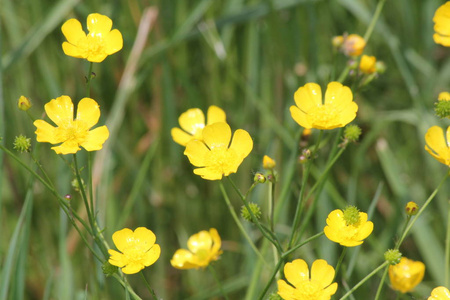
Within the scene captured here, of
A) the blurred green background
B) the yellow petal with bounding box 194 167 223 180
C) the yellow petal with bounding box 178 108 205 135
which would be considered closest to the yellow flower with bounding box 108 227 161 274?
the yellow petal with bounding box 194 167 223 180

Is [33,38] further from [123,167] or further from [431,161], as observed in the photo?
[431,161]

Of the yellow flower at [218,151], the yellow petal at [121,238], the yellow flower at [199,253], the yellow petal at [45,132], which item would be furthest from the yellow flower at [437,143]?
the yellow petal at [45,132]

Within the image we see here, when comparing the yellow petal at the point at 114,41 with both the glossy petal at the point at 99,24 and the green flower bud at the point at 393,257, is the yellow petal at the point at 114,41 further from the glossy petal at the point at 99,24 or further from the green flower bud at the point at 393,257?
the green flower bud at the point at 393,257

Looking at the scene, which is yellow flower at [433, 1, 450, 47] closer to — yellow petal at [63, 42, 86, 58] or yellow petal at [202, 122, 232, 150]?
yellow petal at [202, 122, 232, 150]

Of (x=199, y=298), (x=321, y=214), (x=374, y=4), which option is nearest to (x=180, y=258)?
(x=199, y=298)

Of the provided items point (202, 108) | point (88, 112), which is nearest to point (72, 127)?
point (88, 112)

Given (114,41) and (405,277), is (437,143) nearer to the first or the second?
(405,277)
